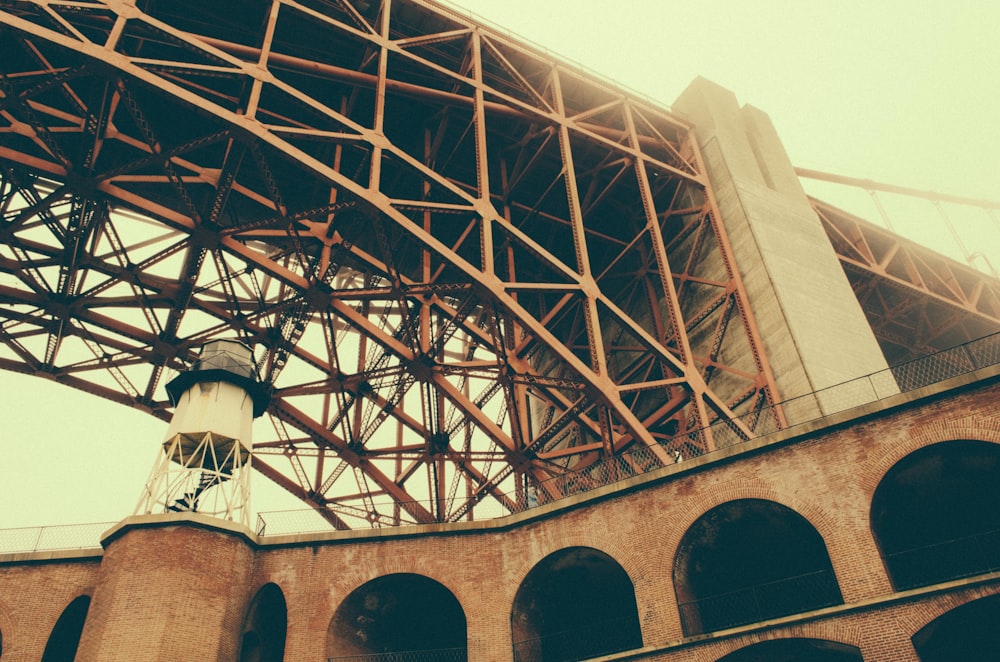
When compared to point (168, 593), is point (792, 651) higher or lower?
lower

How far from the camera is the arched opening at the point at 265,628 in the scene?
1861 cm

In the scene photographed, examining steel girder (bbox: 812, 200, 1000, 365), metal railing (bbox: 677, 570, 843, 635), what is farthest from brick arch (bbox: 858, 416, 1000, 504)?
steel girder (bbox: 812, 200, 1000, 365)

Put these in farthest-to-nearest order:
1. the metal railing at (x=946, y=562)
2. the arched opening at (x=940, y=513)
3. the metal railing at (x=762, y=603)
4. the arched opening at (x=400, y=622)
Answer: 1. the arched opening at (x=400, y=622)
2. the metal railing at (x=762, y=603)
3. the metal railing at (x=946, y=562)
4. the arched opening at (x=940, y=513)

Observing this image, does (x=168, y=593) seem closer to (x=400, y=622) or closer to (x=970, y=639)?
(x=400, y=622)

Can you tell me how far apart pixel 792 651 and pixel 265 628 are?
1163 cm

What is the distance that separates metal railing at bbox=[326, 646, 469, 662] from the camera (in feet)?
61.0

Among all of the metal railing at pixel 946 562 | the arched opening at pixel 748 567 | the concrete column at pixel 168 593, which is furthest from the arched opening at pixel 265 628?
the metal railing at pixel 946 562

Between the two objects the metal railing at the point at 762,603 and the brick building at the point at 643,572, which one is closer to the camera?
the brick building at the point at 643,572

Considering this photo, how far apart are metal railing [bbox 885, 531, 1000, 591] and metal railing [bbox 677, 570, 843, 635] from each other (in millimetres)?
1442

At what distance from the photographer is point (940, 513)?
667 inches

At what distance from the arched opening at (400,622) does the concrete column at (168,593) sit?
7.72 ft

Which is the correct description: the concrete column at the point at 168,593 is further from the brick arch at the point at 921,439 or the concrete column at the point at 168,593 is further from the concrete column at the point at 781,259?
the concrete column at the point at 781,259

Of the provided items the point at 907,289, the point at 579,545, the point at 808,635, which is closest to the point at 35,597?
the point at 579,545

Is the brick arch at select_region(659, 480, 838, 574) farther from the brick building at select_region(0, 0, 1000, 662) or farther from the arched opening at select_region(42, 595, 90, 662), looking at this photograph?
the arched opening at select_region(42, 595, 90, 662)
